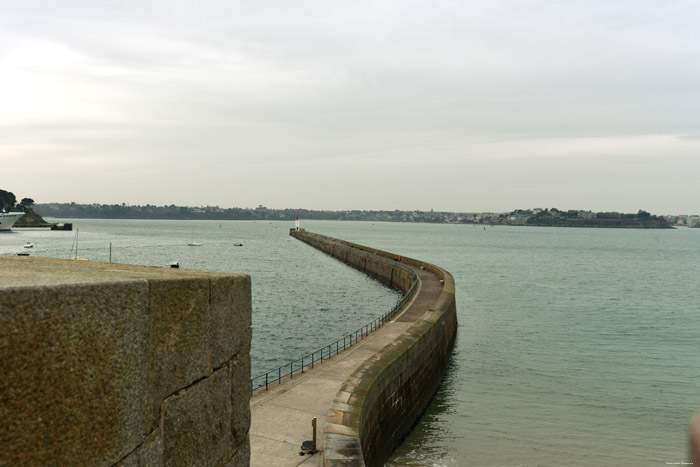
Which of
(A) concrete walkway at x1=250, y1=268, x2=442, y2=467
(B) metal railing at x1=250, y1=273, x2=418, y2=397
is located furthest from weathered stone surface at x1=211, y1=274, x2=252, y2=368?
(B) metal railing at x1=250, y1=273, x2=418, y2=397

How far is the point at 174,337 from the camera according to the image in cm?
264

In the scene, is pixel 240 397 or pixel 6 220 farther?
pixel 6 220

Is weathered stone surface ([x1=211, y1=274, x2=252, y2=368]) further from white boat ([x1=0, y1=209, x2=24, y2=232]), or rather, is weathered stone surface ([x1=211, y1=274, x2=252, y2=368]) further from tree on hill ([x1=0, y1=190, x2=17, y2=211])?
tree on hill ([x1=0, y1=190, x2=17, y2=211])

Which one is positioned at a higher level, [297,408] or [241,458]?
[241,458]

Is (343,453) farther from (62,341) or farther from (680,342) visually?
(680,342)

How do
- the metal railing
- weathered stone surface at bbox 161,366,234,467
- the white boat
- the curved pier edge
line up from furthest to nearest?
the white boat → the metal railing → the curved pier edge → weathered stone surface at bbox 161,366,234,467

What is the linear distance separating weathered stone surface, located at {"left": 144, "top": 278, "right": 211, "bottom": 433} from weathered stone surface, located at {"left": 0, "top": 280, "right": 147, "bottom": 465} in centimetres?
9

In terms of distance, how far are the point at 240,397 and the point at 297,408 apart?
413 inches

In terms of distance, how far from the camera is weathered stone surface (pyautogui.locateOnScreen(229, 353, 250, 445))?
3.29 m

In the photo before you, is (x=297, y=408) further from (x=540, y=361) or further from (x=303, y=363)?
(x=540, y=361)

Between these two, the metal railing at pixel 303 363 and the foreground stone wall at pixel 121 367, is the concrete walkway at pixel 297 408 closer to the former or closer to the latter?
the metal railing at pixel 303 363

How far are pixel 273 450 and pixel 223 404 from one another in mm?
8392

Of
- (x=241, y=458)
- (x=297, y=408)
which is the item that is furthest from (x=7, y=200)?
(x=241, y=458)

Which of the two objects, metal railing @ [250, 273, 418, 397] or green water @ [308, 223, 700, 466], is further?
green water @ [308, 223, 700, 466]
